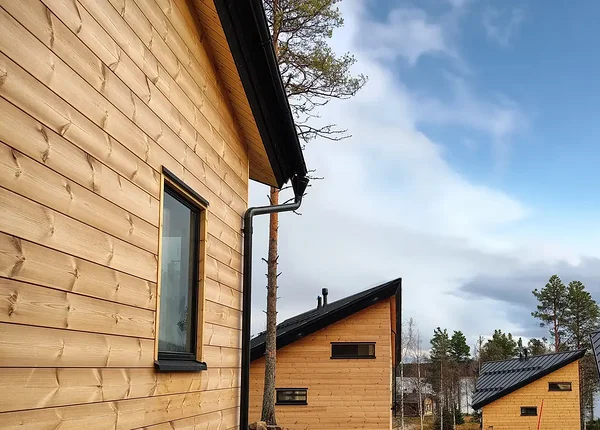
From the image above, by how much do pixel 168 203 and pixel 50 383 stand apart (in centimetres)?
168

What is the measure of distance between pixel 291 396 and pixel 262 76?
1121 centimetres

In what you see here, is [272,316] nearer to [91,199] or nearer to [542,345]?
[91,199]

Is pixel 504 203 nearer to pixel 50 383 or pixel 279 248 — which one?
pixel 279 248

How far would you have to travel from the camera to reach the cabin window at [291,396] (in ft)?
49.3

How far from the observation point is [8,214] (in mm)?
2346

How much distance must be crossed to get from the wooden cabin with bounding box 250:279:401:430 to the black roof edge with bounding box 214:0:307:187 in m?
9.13

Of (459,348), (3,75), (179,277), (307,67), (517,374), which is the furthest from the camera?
(459,348)

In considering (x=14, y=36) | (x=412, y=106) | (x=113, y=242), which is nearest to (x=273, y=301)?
(x=412, y=106)

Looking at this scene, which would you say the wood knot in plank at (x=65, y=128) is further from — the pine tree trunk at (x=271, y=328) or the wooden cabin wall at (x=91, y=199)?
the pine tree trunk at (x=271, y=328)

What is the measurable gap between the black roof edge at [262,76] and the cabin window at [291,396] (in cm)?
974

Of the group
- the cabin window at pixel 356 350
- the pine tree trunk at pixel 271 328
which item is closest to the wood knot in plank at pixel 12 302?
the pine tree trunk at pixel 271 328

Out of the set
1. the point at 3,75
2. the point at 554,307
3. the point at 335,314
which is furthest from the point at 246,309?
the point at 554,307

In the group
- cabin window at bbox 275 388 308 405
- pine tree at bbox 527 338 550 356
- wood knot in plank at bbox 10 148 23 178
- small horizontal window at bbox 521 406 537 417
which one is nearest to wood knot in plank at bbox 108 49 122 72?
wood knot in plank at bbox 10 148 23 178

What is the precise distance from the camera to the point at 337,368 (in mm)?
15062
